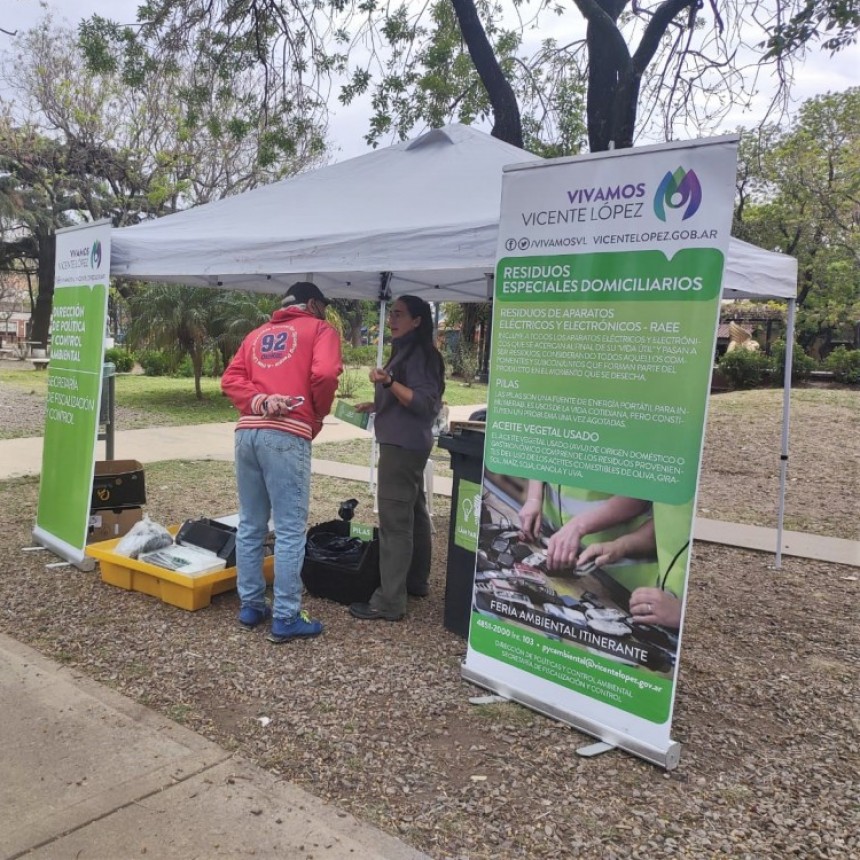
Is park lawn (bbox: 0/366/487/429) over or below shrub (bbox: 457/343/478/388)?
below

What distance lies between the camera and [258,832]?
254cm

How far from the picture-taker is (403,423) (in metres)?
4.14

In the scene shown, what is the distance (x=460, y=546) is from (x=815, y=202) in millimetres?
24403

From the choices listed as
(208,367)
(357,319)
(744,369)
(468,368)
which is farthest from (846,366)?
(357,319)

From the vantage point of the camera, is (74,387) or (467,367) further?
(467,367)

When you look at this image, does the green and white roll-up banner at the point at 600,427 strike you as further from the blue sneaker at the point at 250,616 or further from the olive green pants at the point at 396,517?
the blue sneaker at the point at 250,616

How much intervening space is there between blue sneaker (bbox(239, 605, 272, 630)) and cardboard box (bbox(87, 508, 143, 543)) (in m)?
1.71

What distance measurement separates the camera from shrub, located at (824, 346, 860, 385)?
69.6 feet

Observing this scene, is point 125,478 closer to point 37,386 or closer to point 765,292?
point 765,292

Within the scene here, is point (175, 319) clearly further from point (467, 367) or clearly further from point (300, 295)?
point (300, 295)

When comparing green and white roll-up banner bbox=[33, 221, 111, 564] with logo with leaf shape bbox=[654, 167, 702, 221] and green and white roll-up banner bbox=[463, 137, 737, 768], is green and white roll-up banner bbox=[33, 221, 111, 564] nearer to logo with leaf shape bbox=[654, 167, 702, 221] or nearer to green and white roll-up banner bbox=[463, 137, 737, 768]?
green and white roll-up banner bbox=[463, 137, 737, 768]

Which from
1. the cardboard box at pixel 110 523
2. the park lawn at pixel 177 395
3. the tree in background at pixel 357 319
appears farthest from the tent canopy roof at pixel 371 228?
the tree in background at pixel 357 319

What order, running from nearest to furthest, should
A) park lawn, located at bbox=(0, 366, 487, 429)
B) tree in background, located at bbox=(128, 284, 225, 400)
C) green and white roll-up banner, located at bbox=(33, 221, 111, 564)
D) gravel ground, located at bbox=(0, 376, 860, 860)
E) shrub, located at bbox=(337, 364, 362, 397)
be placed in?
1. gravel ground, located at bbox=(0, 376, 860, 860)
2. green and white roll-up banner, located at bbox=(33, 221, 111, 564)
3. park lawn, located at bbox=(0, 366, 487, 429)
4. tree in background, located at bbox=(128, 284, 225, 400)
5. shrub, located at bbox=(337, 364, 362, 397)

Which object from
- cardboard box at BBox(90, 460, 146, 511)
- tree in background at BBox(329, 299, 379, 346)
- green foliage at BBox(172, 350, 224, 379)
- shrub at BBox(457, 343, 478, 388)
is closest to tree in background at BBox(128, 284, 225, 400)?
green foliage at BBox(172, 350, 224, 379)
